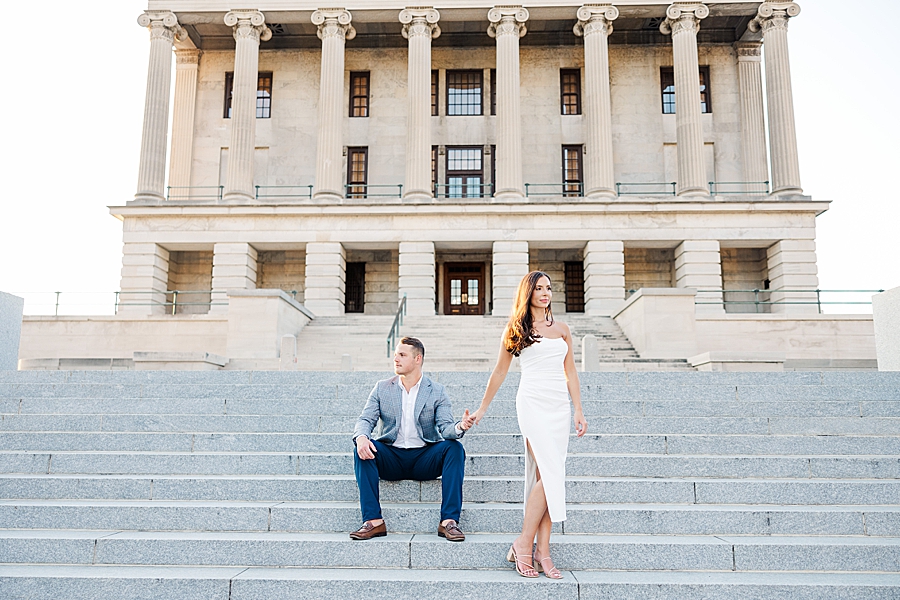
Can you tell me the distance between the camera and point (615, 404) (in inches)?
340

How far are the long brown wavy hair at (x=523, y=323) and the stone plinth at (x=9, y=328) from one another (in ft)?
31.3

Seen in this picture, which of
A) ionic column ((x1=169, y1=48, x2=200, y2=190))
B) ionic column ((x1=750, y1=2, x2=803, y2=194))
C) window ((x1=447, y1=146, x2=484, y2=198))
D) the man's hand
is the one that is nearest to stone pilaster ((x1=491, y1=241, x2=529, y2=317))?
window ((x1=447, y1=146, x2=484, y2=198))

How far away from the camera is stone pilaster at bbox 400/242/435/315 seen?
2867 cm

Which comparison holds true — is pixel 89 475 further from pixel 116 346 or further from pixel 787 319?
pixel 787 319

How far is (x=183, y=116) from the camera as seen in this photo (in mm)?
34531

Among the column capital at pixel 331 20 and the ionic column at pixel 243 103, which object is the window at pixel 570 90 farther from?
the ionic column at pixel 243 103

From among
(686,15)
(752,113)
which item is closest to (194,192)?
(686,15)

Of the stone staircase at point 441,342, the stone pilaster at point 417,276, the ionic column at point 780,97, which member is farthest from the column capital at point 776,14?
the stone pilaster at point 417,276

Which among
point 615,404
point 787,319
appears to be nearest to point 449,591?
point 615,404

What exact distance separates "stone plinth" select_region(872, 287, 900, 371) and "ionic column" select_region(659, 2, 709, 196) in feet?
63.5

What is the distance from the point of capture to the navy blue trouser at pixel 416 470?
5750 millimetres

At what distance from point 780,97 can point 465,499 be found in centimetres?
2989

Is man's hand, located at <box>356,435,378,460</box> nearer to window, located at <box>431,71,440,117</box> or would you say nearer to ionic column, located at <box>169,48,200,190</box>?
window, located at <box>431,71,440,117</box>

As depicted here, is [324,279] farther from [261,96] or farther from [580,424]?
[580,424]
